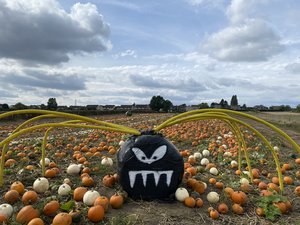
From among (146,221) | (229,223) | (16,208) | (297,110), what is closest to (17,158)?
(16,208)

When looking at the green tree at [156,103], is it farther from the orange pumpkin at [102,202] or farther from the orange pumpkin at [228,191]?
the orange pumpkin at [102,202]

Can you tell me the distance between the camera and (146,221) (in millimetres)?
4113

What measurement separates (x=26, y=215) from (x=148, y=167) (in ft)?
5.88

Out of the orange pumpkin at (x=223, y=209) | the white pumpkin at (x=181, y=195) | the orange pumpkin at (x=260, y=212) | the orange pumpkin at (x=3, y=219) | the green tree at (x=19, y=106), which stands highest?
the green tree at (x=19, y=106)

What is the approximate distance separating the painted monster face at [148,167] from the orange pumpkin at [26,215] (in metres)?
1.35

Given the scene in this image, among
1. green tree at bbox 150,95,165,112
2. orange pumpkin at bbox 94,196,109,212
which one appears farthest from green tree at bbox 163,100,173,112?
orange pumpkin at bbox 94,196,109,212

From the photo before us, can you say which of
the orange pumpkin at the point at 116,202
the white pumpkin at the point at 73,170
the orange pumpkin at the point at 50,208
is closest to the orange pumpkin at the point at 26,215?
the orange pumpkin at the point at 50,208

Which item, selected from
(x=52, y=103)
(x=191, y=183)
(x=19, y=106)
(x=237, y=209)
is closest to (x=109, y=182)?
(x=191, y=183)

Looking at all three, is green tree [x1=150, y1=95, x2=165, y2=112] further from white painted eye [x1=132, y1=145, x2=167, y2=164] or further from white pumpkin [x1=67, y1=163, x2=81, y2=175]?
white painted eye [x1=132, y1=145, x2=167, y2=164]

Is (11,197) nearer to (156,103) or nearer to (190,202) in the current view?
(190,202)

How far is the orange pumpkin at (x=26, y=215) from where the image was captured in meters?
3.94

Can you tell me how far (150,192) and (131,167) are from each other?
1.66 ft

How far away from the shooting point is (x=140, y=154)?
4707 millimetres

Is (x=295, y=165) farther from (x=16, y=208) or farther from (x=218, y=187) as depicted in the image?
(x=16, y=208)
